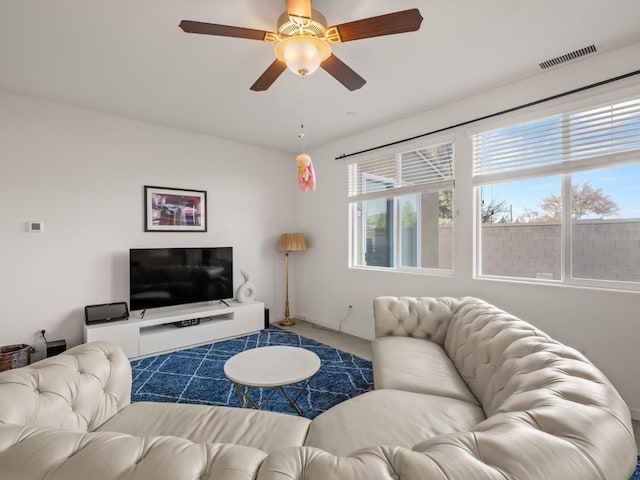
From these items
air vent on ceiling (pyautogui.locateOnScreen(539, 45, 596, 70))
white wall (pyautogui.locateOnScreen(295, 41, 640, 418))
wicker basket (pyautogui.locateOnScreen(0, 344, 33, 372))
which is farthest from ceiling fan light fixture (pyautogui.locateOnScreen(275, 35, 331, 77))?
wicker basket (pyautogui.locateOnScreen(0, 344, 33, 372))

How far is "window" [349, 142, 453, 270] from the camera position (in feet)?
11.2

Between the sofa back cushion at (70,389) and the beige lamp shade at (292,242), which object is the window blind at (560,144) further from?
the sofa back cushion at (70,389)

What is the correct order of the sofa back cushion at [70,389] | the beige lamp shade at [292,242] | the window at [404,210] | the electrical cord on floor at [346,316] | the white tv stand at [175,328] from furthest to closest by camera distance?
the beige lamp shade at [292,242] < the electrical cord on floor at [346,316] < the window at [404,210] < the white tv stand at [175,328] < the sofa back cushion at [70,389]

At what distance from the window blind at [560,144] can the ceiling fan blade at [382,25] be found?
1792 millimetres

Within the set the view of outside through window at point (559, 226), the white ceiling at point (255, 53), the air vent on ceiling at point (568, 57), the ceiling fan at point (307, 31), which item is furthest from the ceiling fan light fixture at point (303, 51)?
the view of outside through window at point (559, 226)

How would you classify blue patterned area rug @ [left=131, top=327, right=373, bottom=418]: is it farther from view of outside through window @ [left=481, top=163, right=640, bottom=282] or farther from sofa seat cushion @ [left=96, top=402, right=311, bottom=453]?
view of outside through window @ [left=481, top=163, right=640, bottom=282]

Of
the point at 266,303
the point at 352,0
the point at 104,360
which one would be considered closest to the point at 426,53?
the point at 352,0

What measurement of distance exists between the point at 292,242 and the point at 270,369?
8.81 feet

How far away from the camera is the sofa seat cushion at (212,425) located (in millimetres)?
1282

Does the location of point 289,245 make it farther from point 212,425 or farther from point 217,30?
point 212,425

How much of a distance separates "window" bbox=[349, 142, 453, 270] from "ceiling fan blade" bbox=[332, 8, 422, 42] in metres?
1.95

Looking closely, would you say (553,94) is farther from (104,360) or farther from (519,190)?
(104,360)

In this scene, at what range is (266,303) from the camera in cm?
478

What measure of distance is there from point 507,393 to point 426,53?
7.48ft
